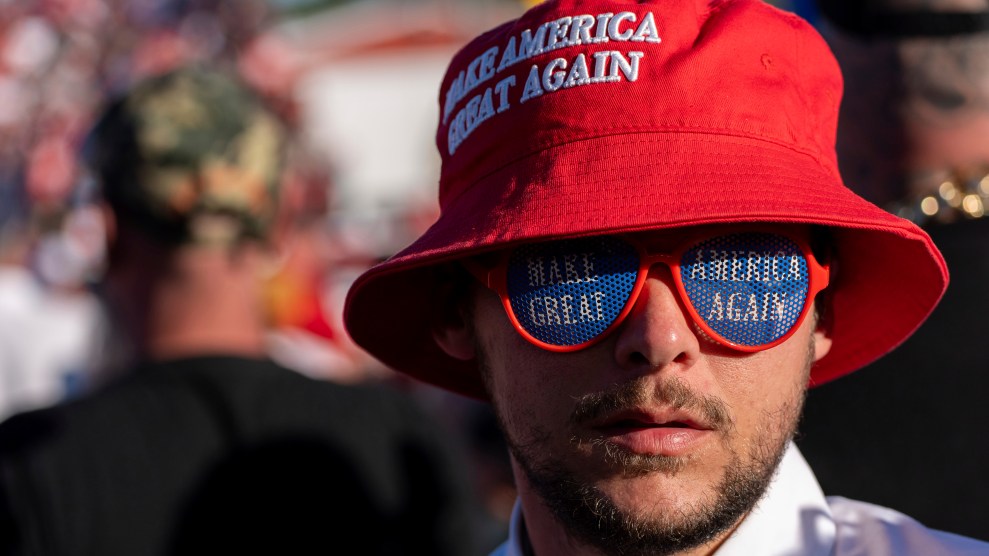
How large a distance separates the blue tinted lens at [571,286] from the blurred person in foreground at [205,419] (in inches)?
50.2

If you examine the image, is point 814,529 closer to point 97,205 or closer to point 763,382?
point 763,382

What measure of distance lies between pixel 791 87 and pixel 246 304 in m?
1.79

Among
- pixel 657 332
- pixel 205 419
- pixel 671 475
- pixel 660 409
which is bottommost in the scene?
pixel 205 419

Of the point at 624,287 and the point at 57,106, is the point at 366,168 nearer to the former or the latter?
the point at 57,106

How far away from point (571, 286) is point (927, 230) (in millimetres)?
966

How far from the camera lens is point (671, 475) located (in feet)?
5.56

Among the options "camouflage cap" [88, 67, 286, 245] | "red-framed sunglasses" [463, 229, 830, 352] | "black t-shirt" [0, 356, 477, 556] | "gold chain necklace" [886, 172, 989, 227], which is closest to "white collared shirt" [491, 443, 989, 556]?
"red-framed sunglasses" [463, 229, 830, 352]

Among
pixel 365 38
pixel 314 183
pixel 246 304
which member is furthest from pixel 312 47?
pixel 246 304

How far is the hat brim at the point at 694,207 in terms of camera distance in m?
1.63

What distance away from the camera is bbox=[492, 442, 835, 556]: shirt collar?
176 centimetres

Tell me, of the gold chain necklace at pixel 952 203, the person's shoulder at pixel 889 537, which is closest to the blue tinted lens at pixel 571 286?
the person's shoulder at pixel 889 537

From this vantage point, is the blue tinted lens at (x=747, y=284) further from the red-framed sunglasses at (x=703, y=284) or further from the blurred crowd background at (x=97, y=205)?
the blurred crowd background at (x=97, y=205)

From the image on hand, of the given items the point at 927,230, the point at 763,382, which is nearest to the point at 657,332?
the point at 763,382

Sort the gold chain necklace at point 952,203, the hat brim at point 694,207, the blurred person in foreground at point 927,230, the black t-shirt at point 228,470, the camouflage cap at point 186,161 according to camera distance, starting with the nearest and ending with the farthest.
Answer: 1. the hat brim at point 694,207
2. the blurred person in foreground at point 927,230
3. the gold chain necklace at point 952,203
4. the black t-shirt at point 228,470
5. the camouflage cap at point 186,161
